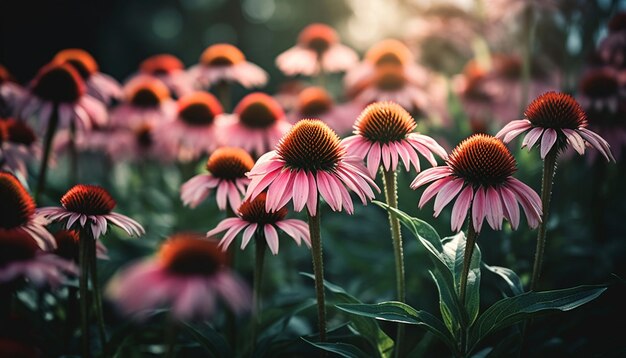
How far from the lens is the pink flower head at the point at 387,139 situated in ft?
5.48

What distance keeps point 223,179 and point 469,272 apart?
94 cm

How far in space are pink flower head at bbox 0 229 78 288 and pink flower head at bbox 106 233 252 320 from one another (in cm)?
28

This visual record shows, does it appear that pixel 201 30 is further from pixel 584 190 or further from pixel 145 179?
pixel 584 190

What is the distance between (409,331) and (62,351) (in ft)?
5.18

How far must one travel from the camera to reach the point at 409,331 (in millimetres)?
2580

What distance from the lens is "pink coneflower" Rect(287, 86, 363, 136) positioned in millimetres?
3064

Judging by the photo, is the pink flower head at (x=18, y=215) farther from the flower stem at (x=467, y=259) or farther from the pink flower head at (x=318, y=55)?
the pink flower head at (x=318, y=55)

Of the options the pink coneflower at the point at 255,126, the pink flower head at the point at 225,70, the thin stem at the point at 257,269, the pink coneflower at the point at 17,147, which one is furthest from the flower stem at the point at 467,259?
the pink flower head at the point at 225,70

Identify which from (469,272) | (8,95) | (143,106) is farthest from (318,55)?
(469,272)

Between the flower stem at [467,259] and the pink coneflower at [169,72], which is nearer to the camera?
the flower stem at [467,259]

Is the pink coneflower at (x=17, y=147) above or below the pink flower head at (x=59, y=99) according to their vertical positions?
below

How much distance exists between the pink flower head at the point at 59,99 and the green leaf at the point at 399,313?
1.81 m


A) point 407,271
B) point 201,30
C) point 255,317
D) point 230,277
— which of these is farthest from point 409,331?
point 201,30

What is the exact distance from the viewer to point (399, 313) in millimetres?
1516
